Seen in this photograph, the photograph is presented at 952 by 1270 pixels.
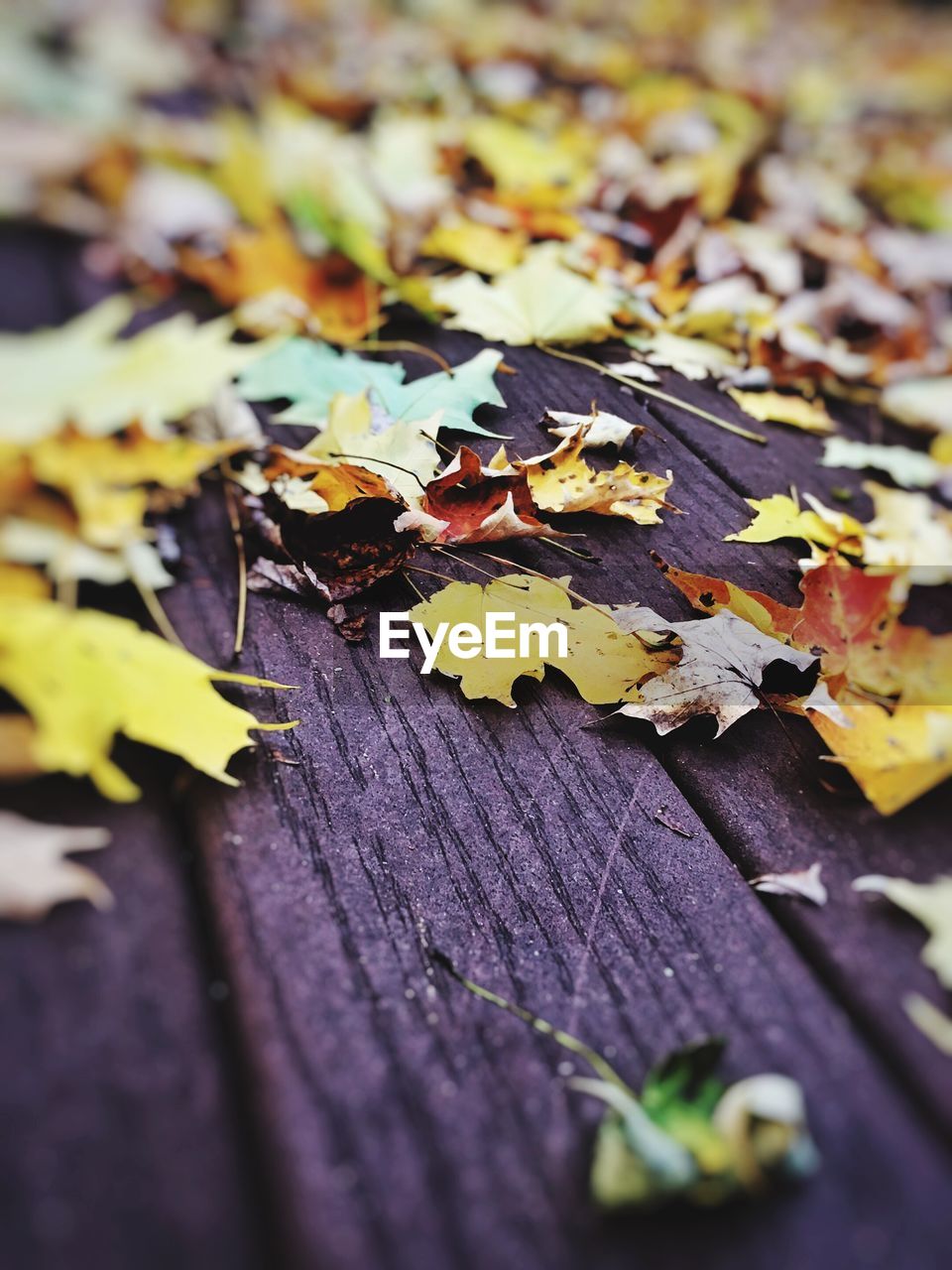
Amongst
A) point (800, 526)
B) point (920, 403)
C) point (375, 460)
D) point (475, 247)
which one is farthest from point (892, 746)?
point (475, 247)

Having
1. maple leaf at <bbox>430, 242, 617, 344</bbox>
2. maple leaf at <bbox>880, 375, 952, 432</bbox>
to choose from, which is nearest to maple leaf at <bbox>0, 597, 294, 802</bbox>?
maple leaf at <bbox>430, 242, 617, 344</bbox>

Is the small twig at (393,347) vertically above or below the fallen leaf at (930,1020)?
above

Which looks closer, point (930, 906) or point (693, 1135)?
point (693, 1135)

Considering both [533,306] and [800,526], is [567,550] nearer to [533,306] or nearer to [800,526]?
[800,526]

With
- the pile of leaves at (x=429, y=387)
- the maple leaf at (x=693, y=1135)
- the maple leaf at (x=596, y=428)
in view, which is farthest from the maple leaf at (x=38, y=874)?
the maple leaf at (x=596, y=428)

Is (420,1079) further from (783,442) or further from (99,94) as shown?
(99,94)

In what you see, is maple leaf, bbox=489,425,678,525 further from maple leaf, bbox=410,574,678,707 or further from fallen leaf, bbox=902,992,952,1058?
fallen leaf, bbox=902,992,952,1058

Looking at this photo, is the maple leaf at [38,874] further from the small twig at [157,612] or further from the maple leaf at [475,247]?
the maple leaf at [475,247]

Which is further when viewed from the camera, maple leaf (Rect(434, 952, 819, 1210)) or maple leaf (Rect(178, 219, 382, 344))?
maple leaf (Rect(178, 219, 382, 344))
